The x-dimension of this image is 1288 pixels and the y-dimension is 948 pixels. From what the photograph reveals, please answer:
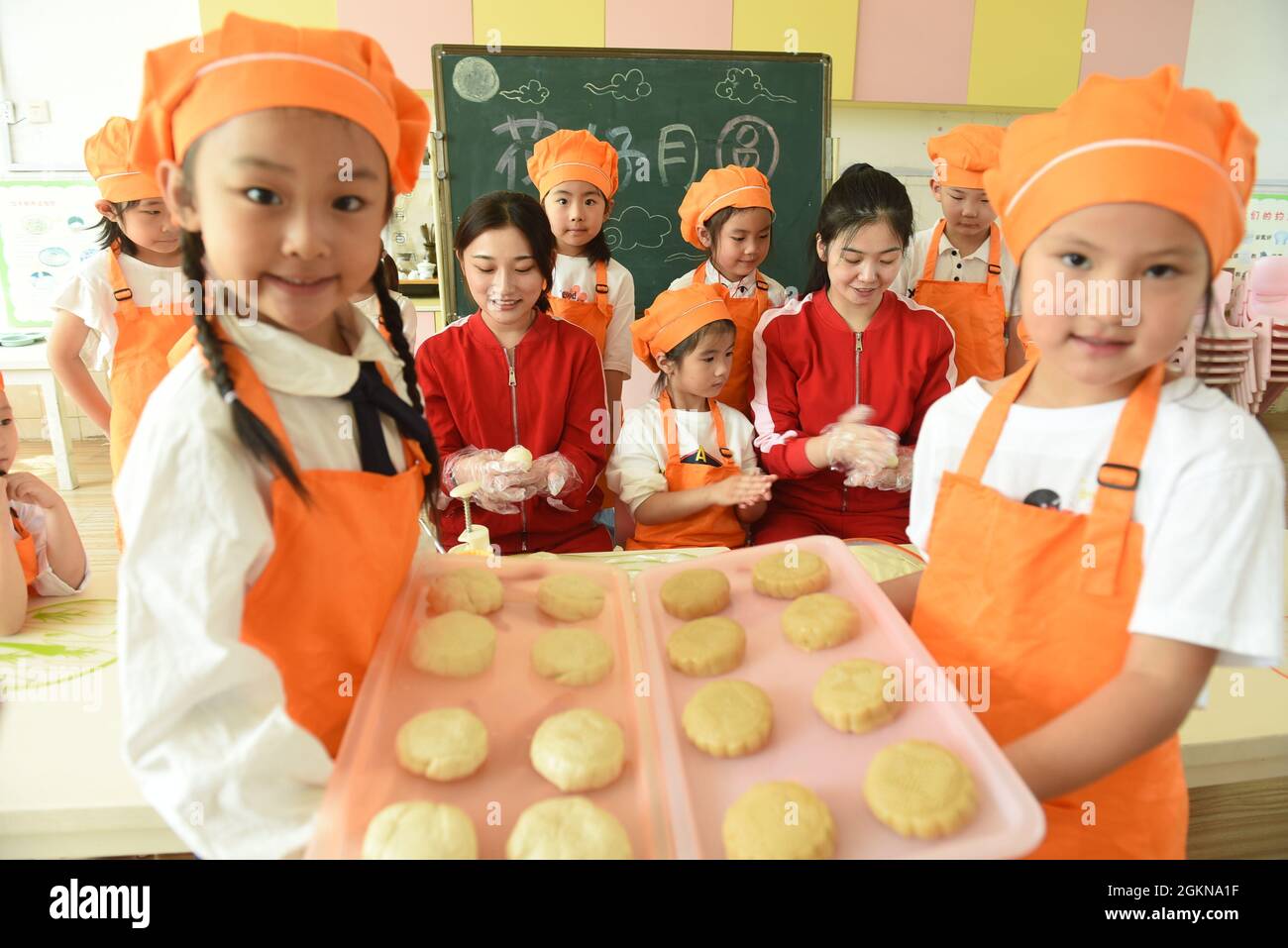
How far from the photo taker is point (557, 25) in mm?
4301

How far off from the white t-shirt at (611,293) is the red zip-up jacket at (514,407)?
66cm

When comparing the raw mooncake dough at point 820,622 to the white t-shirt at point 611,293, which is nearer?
the raw mooncake dough at point 820,622

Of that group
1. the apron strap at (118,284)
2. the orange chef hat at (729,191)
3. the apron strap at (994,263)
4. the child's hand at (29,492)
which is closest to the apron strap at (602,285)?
the orange chef hat at (729,191)

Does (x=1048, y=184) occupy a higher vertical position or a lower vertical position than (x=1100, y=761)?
higher

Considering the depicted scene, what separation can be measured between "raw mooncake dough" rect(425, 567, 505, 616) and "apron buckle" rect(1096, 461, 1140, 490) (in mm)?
798

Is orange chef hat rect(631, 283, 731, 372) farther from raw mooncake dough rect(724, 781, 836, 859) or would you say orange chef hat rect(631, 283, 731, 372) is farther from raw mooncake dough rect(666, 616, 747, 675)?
raw mooncake dough rect(724, 781, 836, 859)

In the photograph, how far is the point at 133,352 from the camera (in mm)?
2307

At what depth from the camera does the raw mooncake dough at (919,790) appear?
30.6 inches

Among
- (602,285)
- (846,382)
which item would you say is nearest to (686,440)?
(846,382)

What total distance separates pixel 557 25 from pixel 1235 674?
4.28m

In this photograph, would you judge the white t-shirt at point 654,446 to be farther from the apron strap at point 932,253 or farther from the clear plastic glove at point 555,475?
the apron strap at point 932,253

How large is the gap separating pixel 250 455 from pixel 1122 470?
3.18 ft
